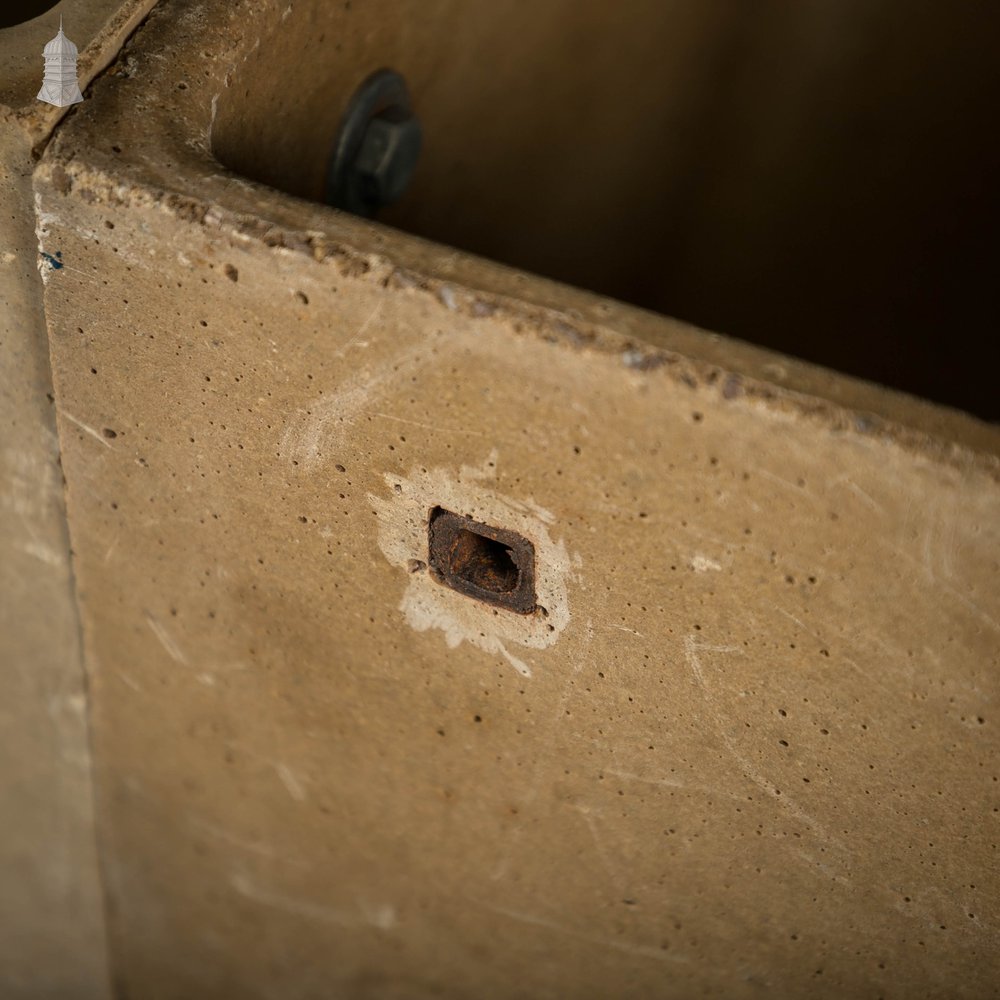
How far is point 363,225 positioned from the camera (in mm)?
718

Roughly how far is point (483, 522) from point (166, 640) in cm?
38

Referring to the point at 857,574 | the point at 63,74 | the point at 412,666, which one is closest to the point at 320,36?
the point at 63,74

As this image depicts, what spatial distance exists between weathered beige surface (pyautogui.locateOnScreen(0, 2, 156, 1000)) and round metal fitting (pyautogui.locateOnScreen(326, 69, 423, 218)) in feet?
0.81

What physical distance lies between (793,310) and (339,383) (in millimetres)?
1031

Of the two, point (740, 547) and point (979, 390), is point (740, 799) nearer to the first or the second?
point (740, 547)

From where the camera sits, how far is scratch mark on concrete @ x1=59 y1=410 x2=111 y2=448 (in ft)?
2.92

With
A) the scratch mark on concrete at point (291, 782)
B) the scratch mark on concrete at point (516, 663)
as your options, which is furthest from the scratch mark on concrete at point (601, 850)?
the scratch mark on concrete at point (291, 782)

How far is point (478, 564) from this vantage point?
83 cm

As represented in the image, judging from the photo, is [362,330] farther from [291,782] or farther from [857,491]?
[291,782]

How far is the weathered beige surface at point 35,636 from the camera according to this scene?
2.64 feet

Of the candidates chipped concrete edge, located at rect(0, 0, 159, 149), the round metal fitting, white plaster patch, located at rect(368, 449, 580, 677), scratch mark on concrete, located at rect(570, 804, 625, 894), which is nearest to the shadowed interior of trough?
the round metal fitting

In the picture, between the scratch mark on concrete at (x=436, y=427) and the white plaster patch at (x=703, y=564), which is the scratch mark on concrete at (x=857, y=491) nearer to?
the white plaster patch at (x=703, y=564)

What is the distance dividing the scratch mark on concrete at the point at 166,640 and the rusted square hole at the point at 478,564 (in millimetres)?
300

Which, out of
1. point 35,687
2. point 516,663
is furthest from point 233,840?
point 516,663
